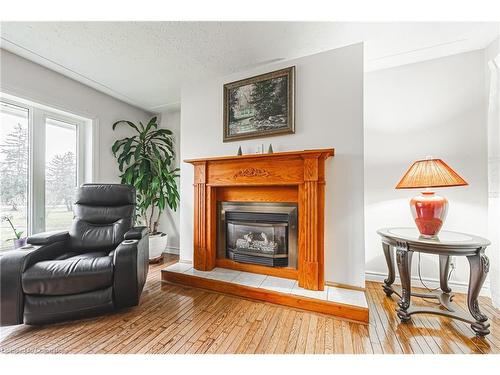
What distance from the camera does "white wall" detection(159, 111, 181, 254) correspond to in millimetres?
3479

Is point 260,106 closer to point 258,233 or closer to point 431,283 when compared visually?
point 258,233

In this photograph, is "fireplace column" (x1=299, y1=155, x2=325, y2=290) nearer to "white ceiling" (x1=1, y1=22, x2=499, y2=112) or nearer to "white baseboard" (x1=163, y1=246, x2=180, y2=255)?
"white ceiling" (x1=1, y1=22, x2=499, y2=112)

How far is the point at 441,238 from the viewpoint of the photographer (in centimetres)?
158

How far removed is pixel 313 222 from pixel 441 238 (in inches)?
37.3

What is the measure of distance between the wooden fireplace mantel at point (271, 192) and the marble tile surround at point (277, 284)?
65mm

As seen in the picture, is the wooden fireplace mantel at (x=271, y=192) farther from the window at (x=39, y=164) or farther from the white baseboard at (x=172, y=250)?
the window at (x=39, y=164)

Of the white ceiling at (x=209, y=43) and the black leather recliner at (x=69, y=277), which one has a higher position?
the white ceiling at (x=209, y=43)

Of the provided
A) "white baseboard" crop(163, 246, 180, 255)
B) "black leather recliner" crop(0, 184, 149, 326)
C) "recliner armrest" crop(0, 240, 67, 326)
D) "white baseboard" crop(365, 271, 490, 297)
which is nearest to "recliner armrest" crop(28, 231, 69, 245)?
"black leather recliner" crop(0, 184, 149, 326)

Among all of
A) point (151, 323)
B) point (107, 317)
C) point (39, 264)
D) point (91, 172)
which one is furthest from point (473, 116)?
point (91, 172)

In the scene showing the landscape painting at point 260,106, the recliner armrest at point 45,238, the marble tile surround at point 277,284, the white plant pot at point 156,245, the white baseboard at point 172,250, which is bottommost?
the white baseboard at point 172,250

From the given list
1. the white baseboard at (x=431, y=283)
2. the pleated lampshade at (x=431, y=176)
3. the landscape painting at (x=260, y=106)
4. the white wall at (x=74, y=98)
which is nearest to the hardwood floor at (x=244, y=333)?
the white baseboard at (x=431, y=283)

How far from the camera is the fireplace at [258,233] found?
2.14 meters
